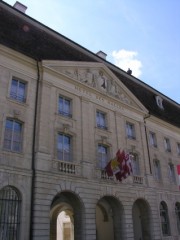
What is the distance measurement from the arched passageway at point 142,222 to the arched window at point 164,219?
185cm

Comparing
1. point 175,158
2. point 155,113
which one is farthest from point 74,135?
point 175,158

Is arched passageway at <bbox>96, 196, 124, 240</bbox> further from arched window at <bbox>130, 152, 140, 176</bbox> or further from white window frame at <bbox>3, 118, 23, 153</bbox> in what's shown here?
white window frame at <bbox>3, 118, 23, 153</bbox>

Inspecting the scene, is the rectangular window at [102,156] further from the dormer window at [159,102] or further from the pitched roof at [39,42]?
the dormer window at [159,102]

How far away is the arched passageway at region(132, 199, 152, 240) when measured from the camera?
1933 centimetres

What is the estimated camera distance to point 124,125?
831 inches

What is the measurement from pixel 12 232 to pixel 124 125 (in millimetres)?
11480

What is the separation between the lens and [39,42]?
18.7m

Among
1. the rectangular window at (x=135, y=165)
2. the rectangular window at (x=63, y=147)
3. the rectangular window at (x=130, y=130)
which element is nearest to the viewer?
the rectangular window at (x=63, y=147)

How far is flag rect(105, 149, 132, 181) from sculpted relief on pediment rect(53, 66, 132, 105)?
548 centimetres

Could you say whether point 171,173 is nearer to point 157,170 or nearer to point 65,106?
point 157,170

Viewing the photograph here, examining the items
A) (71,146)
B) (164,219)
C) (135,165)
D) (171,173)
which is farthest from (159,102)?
(71,146)

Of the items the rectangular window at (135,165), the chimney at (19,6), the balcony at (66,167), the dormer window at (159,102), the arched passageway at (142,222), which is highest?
the chimney at (19,6)

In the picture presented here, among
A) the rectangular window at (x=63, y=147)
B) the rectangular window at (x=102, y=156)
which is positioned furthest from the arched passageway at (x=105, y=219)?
the rectangular window at (x=63, y=147)

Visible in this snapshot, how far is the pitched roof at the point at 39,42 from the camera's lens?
16828mm
